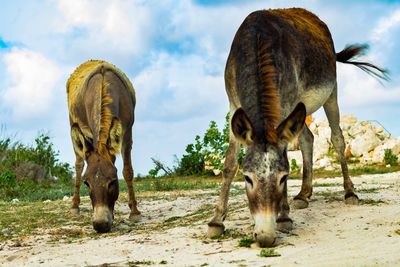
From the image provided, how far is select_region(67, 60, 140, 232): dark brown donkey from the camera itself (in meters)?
8.27

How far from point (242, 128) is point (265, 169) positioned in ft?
1.74

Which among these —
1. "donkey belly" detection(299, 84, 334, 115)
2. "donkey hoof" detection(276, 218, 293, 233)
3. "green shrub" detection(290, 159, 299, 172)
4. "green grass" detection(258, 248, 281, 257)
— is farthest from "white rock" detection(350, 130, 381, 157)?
"green grass" detection(258, 248, 281, 257)

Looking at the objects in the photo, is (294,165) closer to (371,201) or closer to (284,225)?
(371,201)

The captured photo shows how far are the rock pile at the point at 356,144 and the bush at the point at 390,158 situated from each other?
1.16 ft

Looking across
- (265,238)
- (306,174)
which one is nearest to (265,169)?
(265,238)

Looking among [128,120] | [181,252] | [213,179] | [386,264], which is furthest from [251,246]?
[213,179]

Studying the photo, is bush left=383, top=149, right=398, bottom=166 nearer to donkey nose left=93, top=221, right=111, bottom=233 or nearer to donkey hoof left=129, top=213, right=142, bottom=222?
donkey hoof left=129, top=213, right=142, bottom=222

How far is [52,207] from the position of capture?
41.8 ft

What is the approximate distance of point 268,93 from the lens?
651cm

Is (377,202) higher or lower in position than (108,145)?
lower

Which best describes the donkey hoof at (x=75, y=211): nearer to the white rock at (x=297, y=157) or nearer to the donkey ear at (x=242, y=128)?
the donkey ear at (x=242, y=128)

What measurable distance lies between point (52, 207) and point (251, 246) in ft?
24.5

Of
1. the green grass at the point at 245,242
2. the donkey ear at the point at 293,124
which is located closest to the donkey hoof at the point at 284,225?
the green grass at the point at 245,242

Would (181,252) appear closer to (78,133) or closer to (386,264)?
(386,264)
